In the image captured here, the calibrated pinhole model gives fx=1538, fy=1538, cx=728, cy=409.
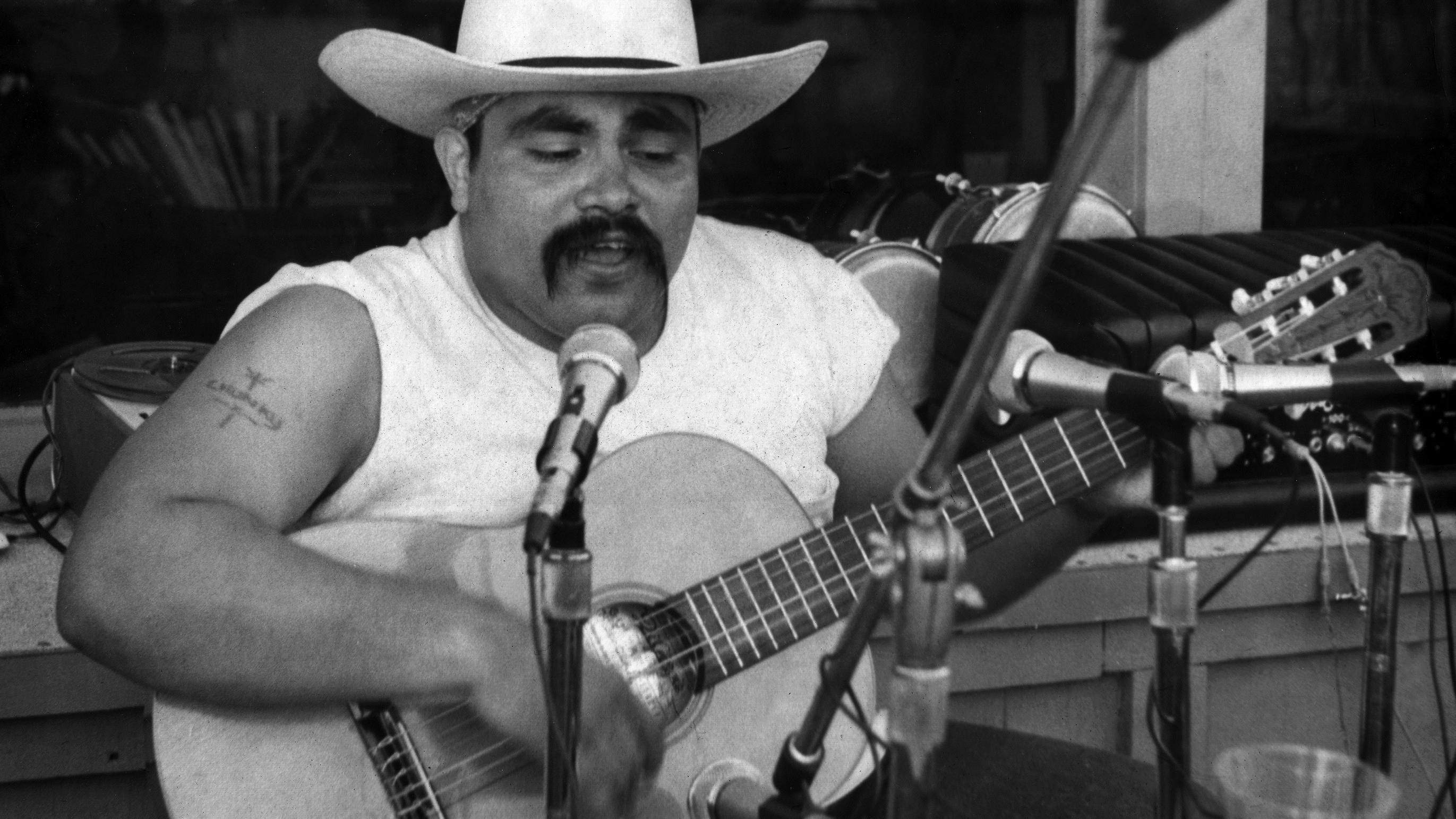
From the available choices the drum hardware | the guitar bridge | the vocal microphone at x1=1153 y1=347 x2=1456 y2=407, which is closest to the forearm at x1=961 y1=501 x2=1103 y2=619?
the vocal microphone at x1=1153 y1=347 x2=1456 y2=407

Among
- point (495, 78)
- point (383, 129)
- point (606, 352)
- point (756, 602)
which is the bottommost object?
point (756, 602)

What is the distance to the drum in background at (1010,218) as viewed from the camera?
3.23 meters

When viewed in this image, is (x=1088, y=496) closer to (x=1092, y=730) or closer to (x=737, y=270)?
(x=737, y=270)

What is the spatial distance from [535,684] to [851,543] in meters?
0.49

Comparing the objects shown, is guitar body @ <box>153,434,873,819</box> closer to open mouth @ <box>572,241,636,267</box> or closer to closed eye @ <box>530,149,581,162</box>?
open mouth @ <box>572,241,636,267</box>

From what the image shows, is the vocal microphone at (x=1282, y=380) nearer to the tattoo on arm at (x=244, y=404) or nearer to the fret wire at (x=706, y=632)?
the fret wire at (x=706, y=632)

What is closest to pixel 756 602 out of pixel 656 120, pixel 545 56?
pixel 656 120

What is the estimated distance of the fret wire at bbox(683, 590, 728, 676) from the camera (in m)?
2.08

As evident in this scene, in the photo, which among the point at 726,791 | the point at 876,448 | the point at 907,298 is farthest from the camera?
the point at 907,298

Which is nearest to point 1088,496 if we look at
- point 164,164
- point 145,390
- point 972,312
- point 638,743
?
point 638,743

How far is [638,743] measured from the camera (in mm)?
1870

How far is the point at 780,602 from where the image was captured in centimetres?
211

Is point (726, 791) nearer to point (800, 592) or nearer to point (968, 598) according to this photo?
point (800, 592)

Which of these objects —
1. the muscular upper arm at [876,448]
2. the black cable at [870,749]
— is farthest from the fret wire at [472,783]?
the muscular upper arm at [876,448]
